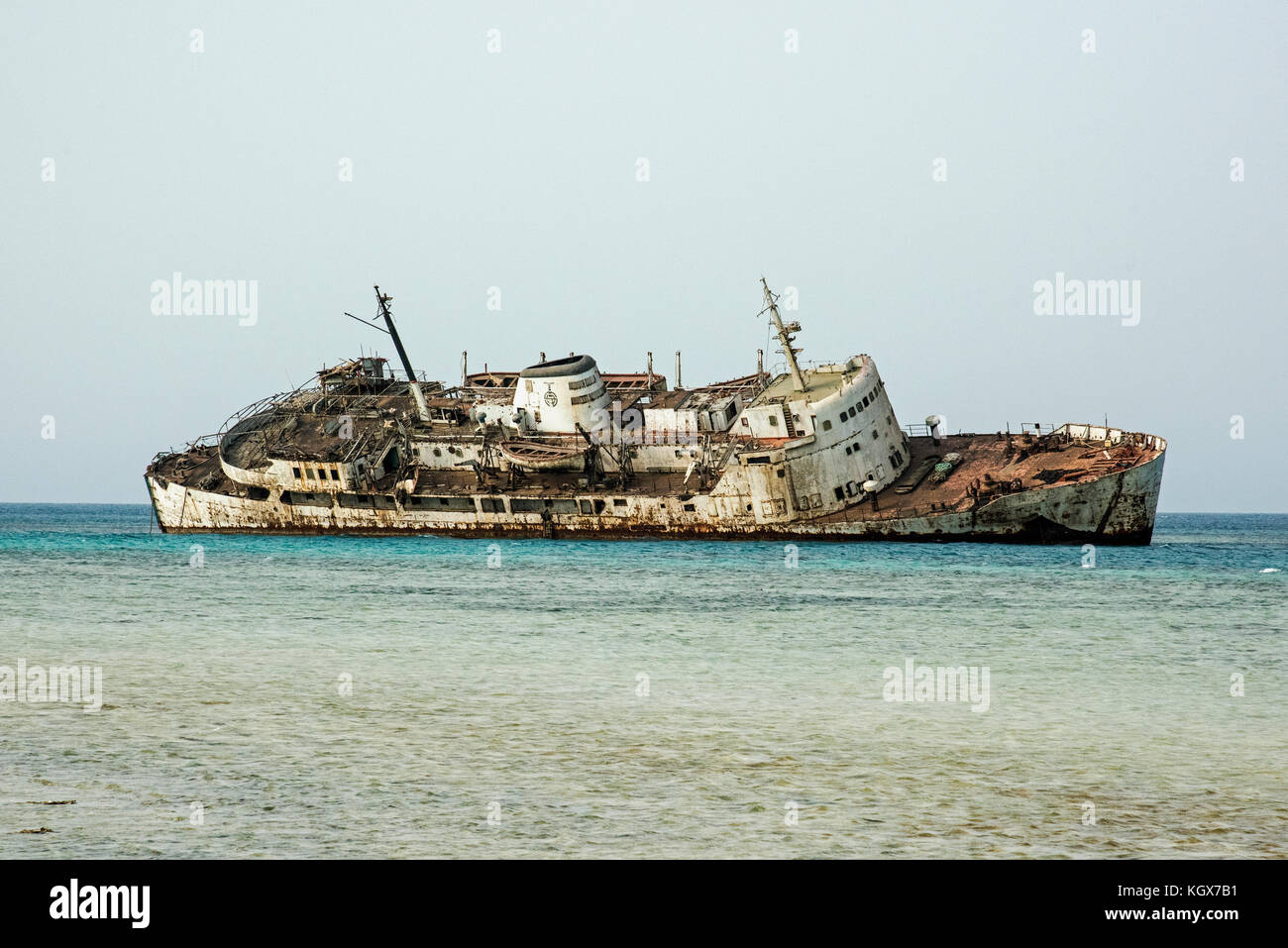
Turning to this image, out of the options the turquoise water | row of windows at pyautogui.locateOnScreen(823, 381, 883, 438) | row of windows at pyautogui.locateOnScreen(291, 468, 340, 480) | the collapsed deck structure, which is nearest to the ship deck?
the collapsed deck structure

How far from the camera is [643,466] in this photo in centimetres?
5800

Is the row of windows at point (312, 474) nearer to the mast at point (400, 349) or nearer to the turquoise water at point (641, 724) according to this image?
the mast at point (400, 349)

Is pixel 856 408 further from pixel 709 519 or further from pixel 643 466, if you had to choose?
pixel 643 466

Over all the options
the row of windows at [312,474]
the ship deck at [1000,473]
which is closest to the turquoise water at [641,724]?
the ship deck at [1000,473]

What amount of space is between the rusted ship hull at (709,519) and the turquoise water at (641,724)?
1200 centimetres

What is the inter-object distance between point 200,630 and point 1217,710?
70.2 feet

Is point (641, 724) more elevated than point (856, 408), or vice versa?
point (856, 408)

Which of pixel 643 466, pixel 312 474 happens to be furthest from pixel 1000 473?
pixel 312 474

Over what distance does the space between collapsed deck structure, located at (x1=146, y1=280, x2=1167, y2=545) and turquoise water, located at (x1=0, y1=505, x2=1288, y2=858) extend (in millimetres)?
13576

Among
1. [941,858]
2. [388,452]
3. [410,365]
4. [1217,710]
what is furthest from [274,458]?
[941,858]

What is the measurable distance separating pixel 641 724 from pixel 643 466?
40.8 meters

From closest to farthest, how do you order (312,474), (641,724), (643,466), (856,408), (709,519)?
1. (641,724)
2. (856,408)
3. (709,519)
4. (643,466)
5. (312,474)

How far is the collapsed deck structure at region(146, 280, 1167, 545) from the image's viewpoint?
168ft

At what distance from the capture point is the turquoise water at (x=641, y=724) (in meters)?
11.9
